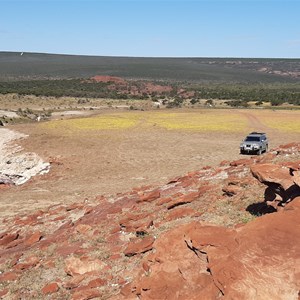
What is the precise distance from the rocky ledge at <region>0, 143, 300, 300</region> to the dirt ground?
4.94 metres

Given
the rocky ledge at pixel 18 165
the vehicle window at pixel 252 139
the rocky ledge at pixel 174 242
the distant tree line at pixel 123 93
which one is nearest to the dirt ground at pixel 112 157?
the rocky ledge at pixel 18 165

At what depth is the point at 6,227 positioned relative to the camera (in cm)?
1877

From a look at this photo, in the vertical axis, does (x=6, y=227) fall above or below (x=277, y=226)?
below

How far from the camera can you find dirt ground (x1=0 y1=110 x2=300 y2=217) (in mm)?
24891

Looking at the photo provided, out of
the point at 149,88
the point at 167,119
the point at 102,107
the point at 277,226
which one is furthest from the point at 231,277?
the point at 149,88

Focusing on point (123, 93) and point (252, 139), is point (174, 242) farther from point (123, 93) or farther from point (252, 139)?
point (123, 93)

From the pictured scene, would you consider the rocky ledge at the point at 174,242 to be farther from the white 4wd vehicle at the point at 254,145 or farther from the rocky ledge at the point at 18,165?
the white 4wd vehicle at the point at 254,145

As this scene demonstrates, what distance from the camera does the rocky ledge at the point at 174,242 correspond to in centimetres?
825

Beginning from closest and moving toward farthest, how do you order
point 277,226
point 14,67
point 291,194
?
point 277,226, point 291,194, point 14,67

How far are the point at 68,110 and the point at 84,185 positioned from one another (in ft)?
155

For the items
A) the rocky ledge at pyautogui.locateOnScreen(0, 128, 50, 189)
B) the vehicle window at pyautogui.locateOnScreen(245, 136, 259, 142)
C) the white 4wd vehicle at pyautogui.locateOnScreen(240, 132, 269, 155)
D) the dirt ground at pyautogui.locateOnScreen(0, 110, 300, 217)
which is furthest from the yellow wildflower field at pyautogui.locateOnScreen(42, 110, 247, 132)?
the vehicle window at pyautogui.locateOnScreen(245, 136, 259, 142)

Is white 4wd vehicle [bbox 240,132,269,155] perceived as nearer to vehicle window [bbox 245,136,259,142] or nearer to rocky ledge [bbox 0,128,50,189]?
vehicle window [bbox 245,136,259,142]

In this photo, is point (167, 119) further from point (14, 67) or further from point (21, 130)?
point (14, 67)

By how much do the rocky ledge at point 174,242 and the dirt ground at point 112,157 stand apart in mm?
4944
